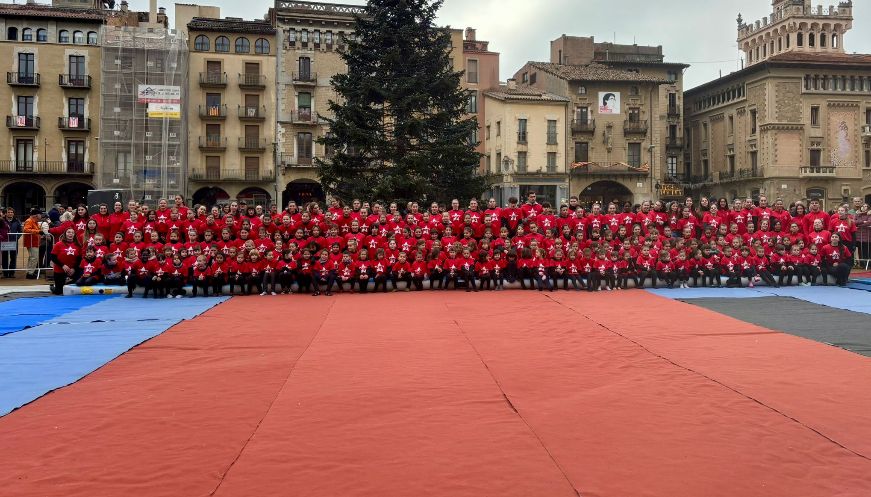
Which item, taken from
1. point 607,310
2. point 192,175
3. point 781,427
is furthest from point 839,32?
point 781,427

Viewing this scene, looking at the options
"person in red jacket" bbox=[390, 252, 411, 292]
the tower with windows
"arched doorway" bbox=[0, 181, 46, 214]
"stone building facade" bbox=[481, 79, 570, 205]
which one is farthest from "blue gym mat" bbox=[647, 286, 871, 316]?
the tower with windows

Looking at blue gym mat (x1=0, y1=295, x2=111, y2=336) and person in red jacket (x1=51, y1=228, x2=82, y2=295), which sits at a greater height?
person in red jacket (x1=51, y1=228, x2=82, y2=295)

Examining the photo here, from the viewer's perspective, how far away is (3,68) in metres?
41.7

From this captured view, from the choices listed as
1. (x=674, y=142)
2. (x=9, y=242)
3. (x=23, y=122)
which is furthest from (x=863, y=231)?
(x=23, y=122)

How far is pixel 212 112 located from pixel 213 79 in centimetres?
226

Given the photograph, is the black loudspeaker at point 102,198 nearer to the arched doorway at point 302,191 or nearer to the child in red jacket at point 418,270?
the child in red jacket at point 418,270

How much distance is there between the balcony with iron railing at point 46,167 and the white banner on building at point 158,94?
8954 mm

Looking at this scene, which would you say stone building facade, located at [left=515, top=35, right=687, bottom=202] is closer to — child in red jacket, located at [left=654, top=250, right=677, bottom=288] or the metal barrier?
child in red jacket, located at [left=654, top=250, right=677, bottom=288]

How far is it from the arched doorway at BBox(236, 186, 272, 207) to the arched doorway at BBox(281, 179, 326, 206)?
1.12 metres

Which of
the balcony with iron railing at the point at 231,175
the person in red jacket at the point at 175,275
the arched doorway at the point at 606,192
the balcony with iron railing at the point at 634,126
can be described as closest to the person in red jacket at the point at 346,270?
the person in red jacket at the point at 175,275

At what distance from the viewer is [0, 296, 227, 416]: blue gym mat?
21.0 ft

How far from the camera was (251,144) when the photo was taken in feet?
145

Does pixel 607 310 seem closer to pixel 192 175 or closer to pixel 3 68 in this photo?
pixel 192 175

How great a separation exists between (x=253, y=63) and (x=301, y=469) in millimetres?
43851
